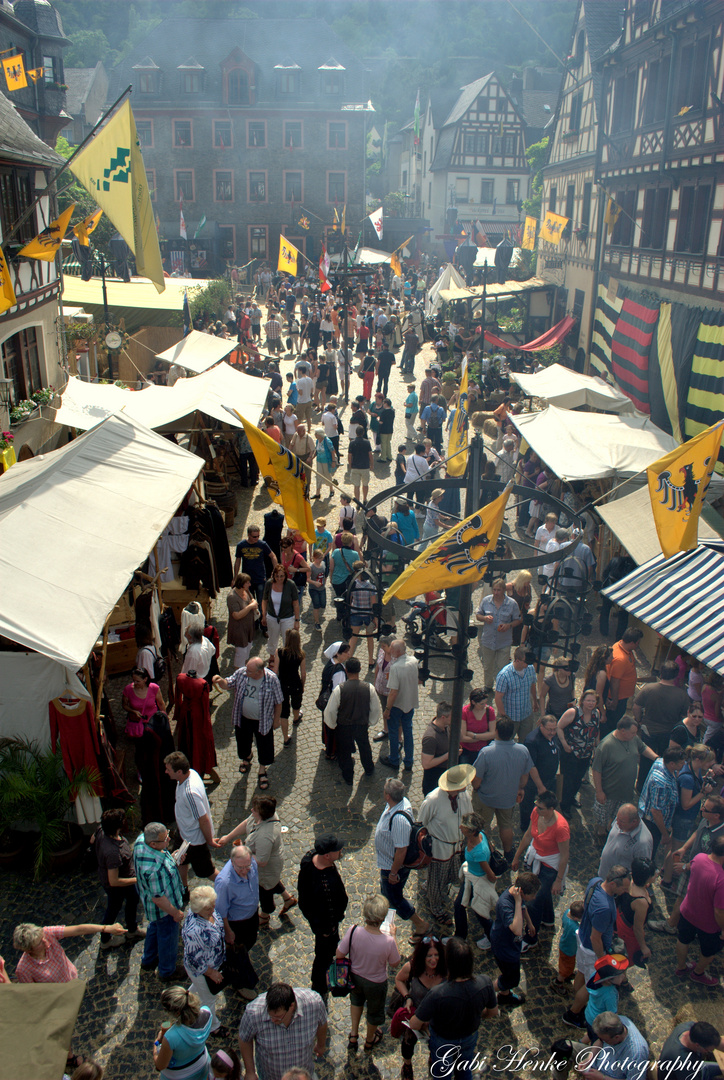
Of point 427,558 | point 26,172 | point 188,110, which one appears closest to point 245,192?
point 188,110

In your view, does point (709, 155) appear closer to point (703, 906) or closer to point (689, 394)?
point (689, 394)

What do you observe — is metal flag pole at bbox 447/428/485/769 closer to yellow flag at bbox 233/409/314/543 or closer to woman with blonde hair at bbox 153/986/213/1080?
yellow flag at bbox 233/409/314/543

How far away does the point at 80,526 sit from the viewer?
8125mm

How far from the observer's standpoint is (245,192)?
54.3 metres

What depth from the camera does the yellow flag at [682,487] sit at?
8008mm

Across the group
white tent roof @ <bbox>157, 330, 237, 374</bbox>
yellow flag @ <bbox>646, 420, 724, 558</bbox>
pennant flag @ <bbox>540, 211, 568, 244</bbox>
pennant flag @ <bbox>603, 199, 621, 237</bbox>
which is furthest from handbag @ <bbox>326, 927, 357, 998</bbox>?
pennant flag @ <bbox>540, 211, 568, 244</bbox>

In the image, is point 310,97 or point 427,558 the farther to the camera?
point 310,97

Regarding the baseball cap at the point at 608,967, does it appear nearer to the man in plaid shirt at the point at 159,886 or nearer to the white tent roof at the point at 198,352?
the man in plaid shirt at the point at 159,886

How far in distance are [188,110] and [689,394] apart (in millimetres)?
48717

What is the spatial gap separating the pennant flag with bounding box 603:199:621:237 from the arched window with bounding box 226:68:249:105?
128 ft

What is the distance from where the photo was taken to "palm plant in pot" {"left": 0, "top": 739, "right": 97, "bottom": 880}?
666 centimetres

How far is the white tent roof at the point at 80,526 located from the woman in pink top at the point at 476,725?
130 inches

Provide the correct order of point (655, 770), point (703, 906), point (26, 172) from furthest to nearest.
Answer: point (26, 172) → point (655, 770) → point (703, 906)

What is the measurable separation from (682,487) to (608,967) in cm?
480
